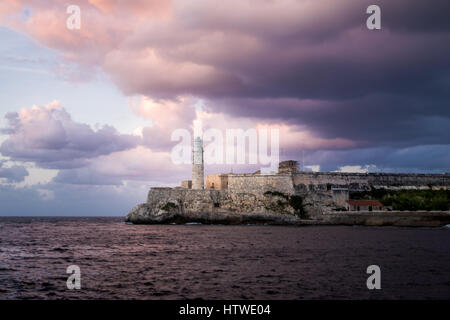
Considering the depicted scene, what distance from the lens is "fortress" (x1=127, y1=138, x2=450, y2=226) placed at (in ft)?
269

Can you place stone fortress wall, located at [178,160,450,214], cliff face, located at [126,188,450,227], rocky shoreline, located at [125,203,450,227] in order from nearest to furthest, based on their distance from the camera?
rocky shoreline, located at [125,203,450,227], cliff face, located at [126,188,450,227], stone fortress wall, located at [178,160,450,214]

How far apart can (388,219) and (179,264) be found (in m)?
61.8

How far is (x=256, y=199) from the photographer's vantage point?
274 ft

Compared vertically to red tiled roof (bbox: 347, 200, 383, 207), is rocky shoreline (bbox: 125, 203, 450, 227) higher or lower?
lower

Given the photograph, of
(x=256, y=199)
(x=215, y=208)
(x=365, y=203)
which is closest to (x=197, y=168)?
(x=215, y=208)

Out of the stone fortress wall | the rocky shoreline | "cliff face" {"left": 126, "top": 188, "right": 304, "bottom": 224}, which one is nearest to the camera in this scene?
the rocky shoreline

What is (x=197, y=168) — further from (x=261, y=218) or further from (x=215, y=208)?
(x=261, y=218)

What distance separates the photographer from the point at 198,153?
88.3 meters

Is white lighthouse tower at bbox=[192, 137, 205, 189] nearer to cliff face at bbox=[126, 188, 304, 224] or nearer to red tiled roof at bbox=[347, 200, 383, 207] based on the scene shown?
cliff face at bbox=[126, 188, 304, 224]

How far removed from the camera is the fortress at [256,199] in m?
81.9

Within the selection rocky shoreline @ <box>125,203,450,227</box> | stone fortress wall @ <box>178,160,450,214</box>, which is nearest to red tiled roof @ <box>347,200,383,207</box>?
stone fortress wall @ <box>178,160,450,214</box>
